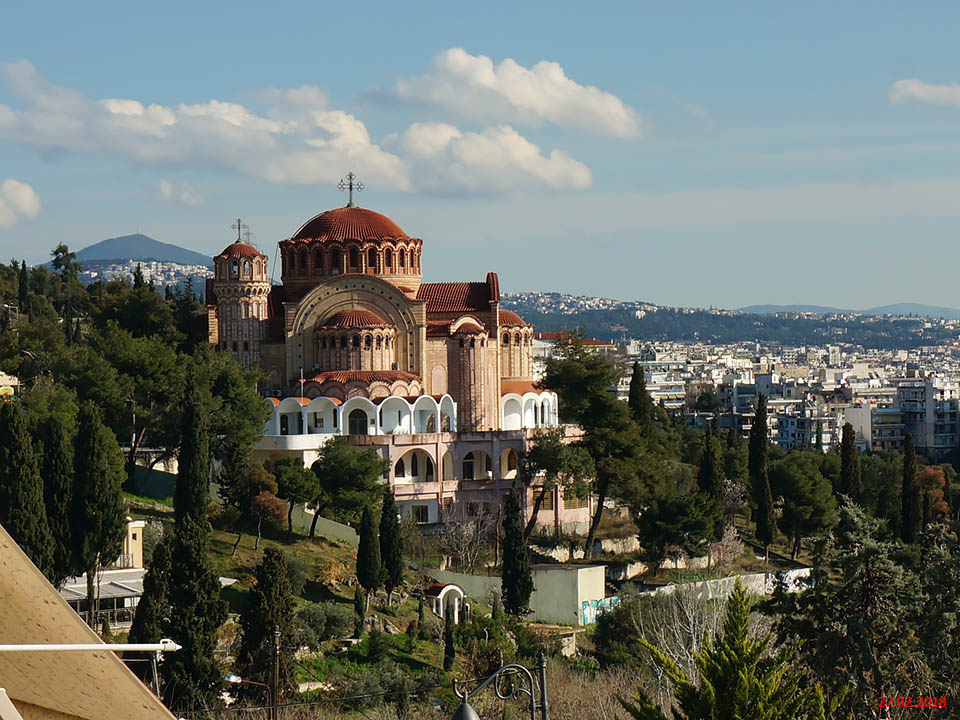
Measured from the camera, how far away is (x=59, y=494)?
3164 centimetres

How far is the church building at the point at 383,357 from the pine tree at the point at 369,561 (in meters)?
9.35

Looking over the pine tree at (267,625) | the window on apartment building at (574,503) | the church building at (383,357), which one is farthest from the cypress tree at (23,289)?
the pine tree at (267,625)

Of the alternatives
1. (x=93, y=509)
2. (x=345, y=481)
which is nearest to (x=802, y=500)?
(x=345, y=481)

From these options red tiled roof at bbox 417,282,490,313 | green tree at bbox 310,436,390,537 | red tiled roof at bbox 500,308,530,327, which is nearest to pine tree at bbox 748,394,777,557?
red tiled roof at bbox 500,308,530,327

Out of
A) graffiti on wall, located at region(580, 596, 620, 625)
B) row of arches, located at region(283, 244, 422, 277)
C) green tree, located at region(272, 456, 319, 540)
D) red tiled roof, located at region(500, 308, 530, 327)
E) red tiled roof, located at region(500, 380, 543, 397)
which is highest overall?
row of arches, located at region(283, 244, 422, 277)

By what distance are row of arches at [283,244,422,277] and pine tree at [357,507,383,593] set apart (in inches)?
655

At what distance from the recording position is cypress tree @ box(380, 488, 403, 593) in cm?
3773

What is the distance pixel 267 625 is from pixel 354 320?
21977 millimetres

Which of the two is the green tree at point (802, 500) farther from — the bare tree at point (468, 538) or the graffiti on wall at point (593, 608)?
the graffiti on wall at point (593, 608)

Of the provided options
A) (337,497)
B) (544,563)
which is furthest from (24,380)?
(544,563)

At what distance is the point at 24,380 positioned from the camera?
1944 inches

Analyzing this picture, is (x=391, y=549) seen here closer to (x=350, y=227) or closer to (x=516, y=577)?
(x=516, y=577)

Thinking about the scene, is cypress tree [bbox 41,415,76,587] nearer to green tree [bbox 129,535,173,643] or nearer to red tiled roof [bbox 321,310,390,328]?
green tree [bbox 129,535,173,643]

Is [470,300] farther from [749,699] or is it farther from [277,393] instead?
[749,699]
